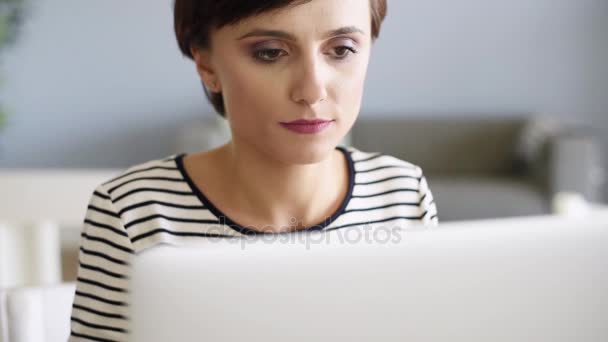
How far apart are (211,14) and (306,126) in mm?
137

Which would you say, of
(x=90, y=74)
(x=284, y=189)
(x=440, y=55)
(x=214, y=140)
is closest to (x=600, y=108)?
(x=440, y=55)

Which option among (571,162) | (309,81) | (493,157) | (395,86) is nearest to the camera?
(309,81)

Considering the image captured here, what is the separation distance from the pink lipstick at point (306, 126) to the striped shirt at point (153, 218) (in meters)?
0.13

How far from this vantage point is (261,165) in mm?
699

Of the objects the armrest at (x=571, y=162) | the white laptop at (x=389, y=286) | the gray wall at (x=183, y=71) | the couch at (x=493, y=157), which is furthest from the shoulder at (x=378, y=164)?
the gray wall at (x=183, y=71)

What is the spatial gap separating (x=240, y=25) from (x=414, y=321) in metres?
0.35

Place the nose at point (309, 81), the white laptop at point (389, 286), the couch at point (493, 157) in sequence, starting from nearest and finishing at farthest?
the white laptop at point (389, 286) < the nose at point (309, 81) < the couch at point (493, 157)

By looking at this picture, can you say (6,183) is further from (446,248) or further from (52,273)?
(446,248)

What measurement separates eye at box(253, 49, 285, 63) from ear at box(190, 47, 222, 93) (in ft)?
0.28

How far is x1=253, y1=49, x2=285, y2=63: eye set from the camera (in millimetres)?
597

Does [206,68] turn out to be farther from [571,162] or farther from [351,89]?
[571,162]

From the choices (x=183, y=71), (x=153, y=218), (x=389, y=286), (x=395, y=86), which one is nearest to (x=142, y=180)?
(x=153, y=218)

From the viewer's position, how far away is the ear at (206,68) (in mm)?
688

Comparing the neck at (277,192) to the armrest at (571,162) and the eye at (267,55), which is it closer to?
the eye at (267,55)
